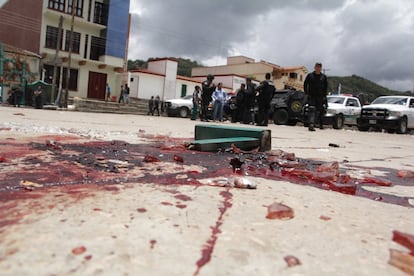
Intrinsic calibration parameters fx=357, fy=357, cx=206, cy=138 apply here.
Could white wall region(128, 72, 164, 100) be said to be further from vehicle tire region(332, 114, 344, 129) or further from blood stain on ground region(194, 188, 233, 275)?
blood stain on ground region(194, 188, 233, 275)

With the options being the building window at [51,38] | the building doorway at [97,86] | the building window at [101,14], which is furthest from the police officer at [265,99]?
the building window at [101,14]

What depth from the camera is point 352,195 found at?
1.62 metres

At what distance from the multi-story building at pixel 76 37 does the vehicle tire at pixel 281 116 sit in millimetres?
18007

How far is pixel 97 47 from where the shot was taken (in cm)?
3119

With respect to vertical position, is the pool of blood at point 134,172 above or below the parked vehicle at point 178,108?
below


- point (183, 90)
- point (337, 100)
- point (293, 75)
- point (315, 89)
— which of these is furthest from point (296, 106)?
point (293, 75)

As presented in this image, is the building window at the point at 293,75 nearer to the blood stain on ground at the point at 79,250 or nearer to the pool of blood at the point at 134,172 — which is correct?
the pool of blood at the point at 134,172

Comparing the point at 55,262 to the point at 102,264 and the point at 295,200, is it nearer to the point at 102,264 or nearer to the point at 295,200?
the point at 102,264

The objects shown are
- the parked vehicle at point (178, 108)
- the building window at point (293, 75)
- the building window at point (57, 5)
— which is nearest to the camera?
the parked vehicle at point (178, 108)

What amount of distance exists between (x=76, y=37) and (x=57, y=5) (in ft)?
9.12

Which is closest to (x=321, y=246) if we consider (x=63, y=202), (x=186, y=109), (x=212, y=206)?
(x=212, y=206)

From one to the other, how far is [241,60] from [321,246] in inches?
2205

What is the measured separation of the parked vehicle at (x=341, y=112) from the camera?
45.7 feet

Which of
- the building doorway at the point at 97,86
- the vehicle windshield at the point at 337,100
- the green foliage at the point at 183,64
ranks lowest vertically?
the vehicle windshield at the point at 337,100
